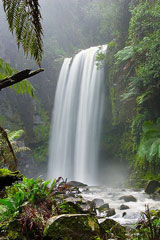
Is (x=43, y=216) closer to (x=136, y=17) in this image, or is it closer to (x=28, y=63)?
(x=136, y=17)

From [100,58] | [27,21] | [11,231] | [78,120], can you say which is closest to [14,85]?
[27,21]

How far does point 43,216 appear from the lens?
236 cm

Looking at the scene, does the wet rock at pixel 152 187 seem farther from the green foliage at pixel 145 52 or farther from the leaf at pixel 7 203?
the leaf at pixel 7 203

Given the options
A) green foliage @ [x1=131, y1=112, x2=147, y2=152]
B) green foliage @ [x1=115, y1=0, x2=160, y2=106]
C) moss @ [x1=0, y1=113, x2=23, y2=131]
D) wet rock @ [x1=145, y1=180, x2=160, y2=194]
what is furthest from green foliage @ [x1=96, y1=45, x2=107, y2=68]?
moss @ [x1=0, y1=113, x2=23, y2=131]

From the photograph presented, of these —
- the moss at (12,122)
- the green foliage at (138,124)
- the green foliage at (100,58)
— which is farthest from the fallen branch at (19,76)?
the moss at (12,122)

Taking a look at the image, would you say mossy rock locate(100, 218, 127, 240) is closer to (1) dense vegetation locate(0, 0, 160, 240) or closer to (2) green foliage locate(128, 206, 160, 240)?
(1) dense vegetation locate(0, 0, 160, 240)

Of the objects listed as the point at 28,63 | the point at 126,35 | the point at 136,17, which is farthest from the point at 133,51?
the point at 28,63

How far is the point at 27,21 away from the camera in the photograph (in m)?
1.69

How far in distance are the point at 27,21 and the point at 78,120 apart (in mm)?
13582

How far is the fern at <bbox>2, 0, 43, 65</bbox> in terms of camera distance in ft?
5.30

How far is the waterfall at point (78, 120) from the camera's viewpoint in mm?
14570

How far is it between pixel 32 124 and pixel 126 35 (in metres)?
9.78

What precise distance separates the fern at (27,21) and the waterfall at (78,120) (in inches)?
499

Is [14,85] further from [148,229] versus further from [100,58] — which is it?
[100,58]
